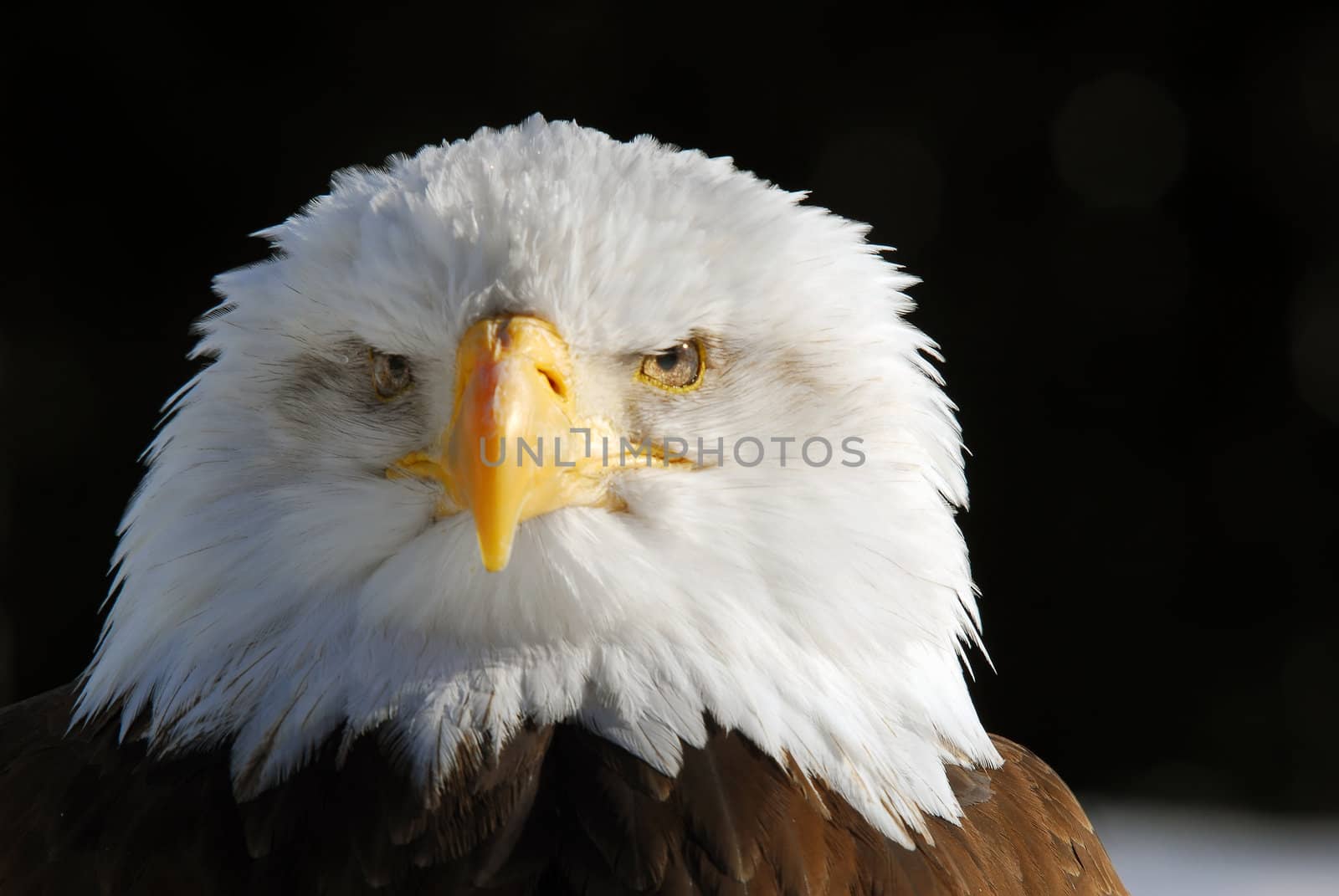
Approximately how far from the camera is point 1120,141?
11.6 feet

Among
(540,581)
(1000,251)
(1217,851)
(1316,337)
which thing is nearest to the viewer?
(540,581)

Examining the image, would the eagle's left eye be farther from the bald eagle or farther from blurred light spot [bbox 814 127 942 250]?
blurred light spot [bbox 814 127 942 250]

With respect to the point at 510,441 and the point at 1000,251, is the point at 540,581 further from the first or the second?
the point at 1000,251

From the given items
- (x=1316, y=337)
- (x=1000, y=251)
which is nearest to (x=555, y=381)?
(x=1000, y=251)

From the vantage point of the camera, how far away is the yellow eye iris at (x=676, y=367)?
1.37 metres

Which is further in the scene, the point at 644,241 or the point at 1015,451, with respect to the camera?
the point at 1015,451

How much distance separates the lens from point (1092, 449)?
12.6ft

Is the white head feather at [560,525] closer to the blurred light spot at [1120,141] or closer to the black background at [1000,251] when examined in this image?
the black background at [1000,251]

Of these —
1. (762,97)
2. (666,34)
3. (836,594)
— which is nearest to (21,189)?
(666,34)

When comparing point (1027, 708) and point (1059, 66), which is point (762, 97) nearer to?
point (1059, 66)

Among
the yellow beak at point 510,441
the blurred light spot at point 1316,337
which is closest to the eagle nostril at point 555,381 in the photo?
the yellow beak at point 510,441

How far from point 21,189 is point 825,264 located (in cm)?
295

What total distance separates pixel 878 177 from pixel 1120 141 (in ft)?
2.17

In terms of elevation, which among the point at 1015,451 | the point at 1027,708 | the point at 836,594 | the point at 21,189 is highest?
the point at 21,189
